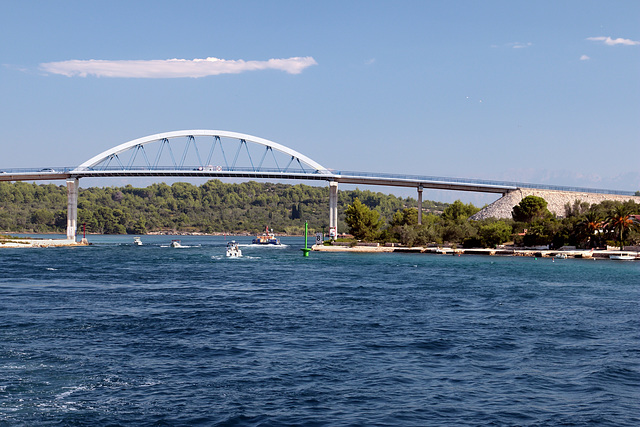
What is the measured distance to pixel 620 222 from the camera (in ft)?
316

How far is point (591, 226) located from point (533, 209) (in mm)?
27710

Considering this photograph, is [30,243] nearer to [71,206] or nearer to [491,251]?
[71,206]

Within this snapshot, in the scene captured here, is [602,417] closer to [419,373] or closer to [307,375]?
[419,373]

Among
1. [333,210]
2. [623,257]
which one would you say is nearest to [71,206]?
[333,210]

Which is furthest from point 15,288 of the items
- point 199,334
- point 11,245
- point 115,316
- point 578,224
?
point 578,224

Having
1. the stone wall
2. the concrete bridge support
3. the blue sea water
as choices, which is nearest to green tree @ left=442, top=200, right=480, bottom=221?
the stone wall

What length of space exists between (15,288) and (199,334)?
2231 cm

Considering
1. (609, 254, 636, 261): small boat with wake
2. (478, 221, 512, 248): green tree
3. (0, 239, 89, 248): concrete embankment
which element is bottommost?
(609, 254, 636, 261): small boat with wake

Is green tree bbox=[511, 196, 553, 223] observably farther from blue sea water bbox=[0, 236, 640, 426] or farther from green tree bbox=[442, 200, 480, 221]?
blue sea water bbox=[0, 236, 640, 426]

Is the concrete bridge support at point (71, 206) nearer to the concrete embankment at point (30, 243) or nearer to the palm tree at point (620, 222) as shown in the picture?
the concrete embankment at point (30, 243)

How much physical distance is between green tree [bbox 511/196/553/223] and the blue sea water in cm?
8893

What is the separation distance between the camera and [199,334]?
82.6ft

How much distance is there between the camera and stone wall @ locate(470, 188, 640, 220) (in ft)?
451

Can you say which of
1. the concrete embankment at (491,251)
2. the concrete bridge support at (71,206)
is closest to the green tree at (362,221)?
the concrete embankment at (491,251)
